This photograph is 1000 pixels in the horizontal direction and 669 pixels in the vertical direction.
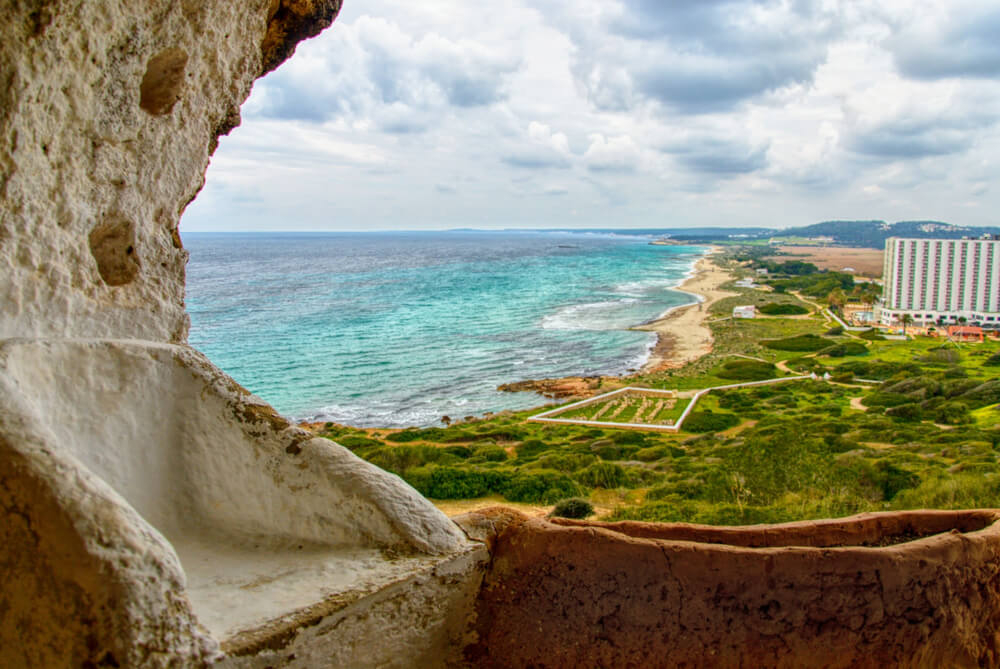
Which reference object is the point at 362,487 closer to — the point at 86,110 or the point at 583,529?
the point at 583,529

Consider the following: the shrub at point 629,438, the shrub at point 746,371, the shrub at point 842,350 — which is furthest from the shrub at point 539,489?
the shrub at point 842,350

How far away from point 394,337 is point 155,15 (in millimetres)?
63892

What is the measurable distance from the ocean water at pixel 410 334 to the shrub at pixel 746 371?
22.3 feet

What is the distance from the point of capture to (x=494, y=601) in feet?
17.8

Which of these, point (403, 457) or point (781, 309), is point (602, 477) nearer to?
point (403, 457)

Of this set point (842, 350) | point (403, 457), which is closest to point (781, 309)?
point (842, 350)

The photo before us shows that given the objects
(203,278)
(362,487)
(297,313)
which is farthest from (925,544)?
(203,278)

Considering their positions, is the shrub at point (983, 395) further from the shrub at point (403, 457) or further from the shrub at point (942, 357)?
the shrub at point (403, 457)

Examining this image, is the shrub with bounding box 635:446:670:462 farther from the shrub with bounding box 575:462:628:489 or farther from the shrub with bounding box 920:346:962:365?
the shrub with bounding box 920:346:962:365

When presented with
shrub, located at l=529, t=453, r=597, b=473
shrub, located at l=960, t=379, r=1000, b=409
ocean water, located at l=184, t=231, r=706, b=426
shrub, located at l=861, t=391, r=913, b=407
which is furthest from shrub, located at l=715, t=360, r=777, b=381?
shrub, located at l=529, t=453, r=597, b=473

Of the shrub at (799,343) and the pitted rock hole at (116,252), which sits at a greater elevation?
the pitted rock hole at (116,252)

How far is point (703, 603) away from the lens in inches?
210

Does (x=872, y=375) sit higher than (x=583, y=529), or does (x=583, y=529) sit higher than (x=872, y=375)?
(x=583, y=529)

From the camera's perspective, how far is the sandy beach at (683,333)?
57.3 m
